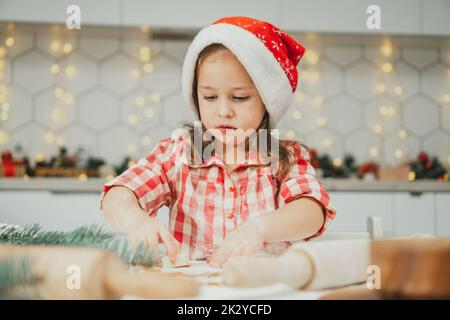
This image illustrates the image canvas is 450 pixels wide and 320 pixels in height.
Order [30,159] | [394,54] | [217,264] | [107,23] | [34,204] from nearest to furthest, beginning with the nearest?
[217,264], [34,204], [107,23], [30,159], [394,54]

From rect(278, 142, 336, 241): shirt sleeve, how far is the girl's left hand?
0.26 ft

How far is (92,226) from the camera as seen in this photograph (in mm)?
262

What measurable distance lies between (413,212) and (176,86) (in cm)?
75

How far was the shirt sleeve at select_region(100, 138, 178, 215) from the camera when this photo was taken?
1.52 feet

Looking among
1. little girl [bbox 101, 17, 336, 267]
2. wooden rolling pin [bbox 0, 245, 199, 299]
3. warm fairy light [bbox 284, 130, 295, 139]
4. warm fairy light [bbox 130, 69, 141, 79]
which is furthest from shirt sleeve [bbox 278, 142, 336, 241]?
warm fairy light [bbox 130, 69, 141, 79]

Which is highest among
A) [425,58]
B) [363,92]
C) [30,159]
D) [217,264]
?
[425,58]

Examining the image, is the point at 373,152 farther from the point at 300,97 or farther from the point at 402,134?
the point at 300,97

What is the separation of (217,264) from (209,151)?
318 millimetres

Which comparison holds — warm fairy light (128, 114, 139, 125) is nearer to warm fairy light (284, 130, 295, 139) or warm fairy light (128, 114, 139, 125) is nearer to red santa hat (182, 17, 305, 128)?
warm fairy light (284, 130, 295, 139)

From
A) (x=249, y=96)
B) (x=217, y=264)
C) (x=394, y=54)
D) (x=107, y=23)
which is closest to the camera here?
(x=217, y=264)

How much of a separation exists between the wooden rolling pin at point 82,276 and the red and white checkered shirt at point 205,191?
1.01 feet

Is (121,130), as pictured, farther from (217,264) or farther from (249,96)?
(217,264)

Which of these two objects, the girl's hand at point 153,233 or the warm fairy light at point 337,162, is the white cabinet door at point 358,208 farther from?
the girl's hand at point 153,233

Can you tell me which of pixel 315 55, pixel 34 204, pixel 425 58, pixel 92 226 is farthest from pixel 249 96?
pixel 425 58
